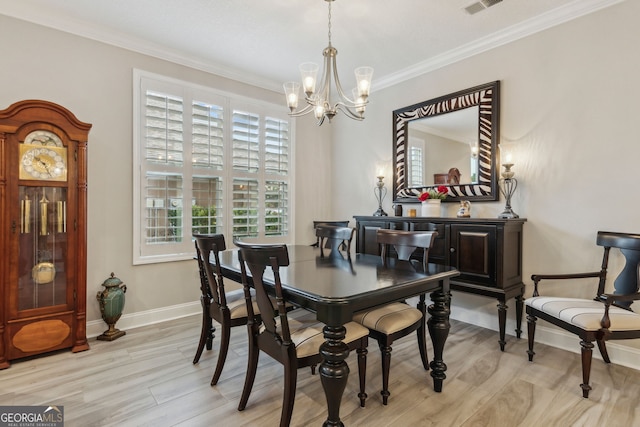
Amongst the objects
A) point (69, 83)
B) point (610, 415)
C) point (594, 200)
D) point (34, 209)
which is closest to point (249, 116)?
point (69, 83)

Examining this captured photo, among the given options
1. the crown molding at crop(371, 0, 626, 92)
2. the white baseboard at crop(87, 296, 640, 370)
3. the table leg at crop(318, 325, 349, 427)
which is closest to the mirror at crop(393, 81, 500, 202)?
the crown molding at crop(371, 0, 626, 92)

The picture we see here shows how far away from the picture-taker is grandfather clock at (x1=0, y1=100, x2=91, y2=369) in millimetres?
2459

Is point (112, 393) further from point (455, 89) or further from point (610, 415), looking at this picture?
point (455, 89)

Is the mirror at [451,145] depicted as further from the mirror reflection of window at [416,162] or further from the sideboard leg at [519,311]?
the sideboard leg at [519,311]

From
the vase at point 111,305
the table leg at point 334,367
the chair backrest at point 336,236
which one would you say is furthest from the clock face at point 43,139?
the table leg at point 334,367

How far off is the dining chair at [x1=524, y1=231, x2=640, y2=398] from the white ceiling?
77.4 inches

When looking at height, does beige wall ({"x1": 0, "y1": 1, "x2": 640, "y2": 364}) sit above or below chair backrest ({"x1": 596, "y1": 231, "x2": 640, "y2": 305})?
above

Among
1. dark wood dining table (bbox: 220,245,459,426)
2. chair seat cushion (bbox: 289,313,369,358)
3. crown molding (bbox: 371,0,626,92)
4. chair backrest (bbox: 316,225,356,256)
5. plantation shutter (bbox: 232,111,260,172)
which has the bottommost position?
chair seat cushion (bbox: 289,313,369,358)

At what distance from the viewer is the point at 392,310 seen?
2.15 metres

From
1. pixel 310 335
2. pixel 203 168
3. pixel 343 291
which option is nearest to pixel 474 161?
pixel 343 291

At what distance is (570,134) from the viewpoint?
2.78m

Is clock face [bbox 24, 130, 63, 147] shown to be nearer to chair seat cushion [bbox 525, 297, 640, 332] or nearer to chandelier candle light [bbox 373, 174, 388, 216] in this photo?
chandelier candle light [bbox 373, 174, 388, 216]

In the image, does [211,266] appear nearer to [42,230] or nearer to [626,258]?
[42,230]

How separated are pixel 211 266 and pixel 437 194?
2.45 meters
